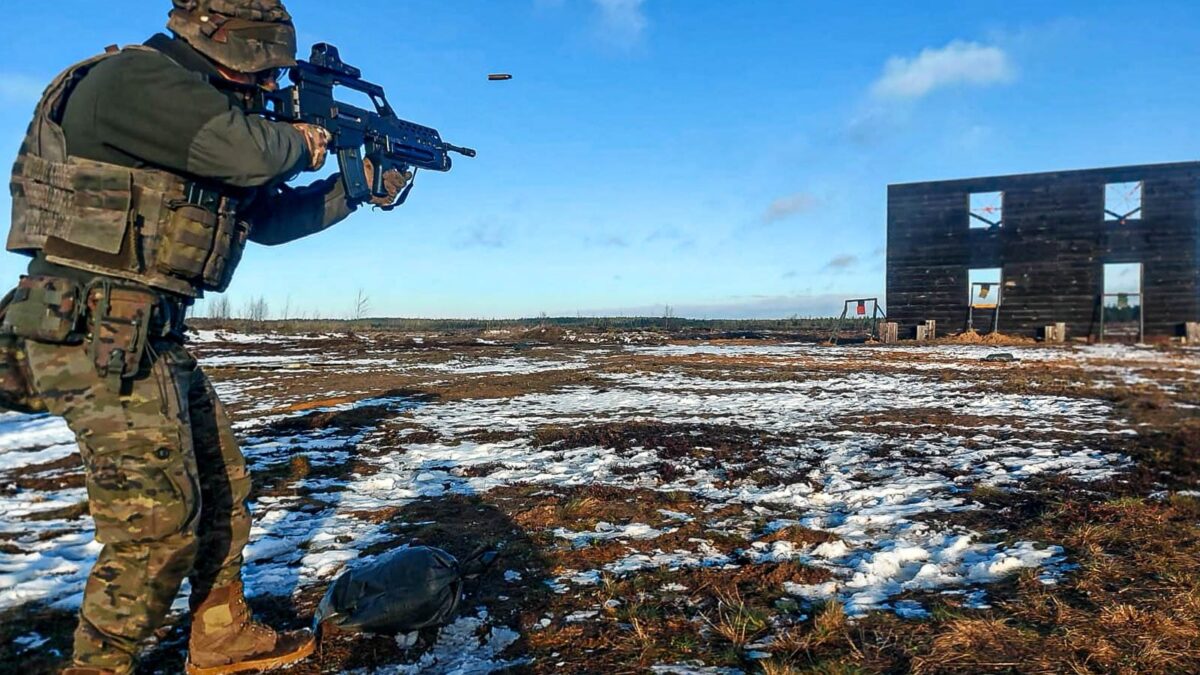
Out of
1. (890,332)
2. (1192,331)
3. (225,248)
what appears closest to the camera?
(225,248)

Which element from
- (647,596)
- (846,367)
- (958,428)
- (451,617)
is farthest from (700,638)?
(846,367)

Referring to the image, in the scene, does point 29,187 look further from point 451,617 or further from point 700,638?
point 700,638

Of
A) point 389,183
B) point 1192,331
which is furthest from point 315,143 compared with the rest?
point 1192,331

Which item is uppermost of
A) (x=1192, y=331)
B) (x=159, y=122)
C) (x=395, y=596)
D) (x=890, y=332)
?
(x=159, y=122)

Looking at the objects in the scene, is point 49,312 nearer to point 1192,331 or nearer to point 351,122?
point 351,122

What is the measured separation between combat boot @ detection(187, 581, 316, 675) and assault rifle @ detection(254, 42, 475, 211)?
1820mm

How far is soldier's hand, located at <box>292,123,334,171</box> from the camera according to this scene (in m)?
2.65

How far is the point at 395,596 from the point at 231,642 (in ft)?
1.91

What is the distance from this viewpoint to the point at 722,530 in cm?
416

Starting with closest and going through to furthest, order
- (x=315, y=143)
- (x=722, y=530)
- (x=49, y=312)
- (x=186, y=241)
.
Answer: (x=49, y=312) < (x=186, y=241) < (x=315, y=143) < (x=722, y=530)

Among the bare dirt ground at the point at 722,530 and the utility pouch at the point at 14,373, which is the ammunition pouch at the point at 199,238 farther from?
the bare dirt ground at the point at 722,530

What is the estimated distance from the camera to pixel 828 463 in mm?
5988

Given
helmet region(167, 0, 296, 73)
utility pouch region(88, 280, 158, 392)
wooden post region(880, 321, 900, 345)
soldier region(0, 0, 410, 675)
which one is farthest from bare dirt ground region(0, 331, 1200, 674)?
wooden post region(880, 321, 900, 345)

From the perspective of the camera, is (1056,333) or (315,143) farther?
(1056,333)
